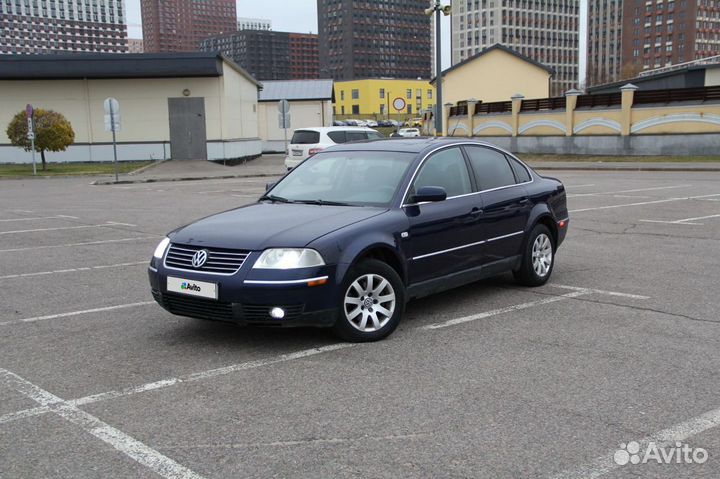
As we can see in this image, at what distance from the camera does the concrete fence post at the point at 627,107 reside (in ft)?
109

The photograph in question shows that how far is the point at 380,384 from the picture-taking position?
4793mm

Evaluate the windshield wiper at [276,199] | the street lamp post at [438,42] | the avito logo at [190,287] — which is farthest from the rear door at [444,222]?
the street lamp post at [438,42]

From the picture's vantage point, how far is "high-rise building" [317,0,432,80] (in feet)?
611

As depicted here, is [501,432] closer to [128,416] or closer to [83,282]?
[128,416]

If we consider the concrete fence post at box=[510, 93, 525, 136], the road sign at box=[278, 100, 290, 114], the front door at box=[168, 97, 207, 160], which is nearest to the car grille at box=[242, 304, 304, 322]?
the road sign at box=[278, 100, 290, 114]

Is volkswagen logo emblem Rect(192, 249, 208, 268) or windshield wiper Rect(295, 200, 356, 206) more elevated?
windshield wiper Rect(295, 200, 356, 206)

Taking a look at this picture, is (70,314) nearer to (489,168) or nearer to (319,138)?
(489,168)

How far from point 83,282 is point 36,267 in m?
1.41

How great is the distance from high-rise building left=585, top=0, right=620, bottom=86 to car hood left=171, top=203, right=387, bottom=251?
19067cm

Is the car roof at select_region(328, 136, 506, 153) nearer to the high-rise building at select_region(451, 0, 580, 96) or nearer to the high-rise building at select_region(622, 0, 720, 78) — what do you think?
the high-rise building at select_region(622, 0, 720, 78)

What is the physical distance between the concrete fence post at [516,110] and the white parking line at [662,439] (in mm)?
36559

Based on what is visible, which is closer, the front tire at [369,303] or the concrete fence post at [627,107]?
the front tire at [369,303]

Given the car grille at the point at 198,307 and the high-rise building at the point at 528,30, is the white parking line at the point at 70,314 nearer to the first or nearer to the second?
the car grille at the point at 198,307

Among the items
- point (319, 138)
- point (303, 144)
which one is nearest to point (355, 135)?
point (319, 138)
